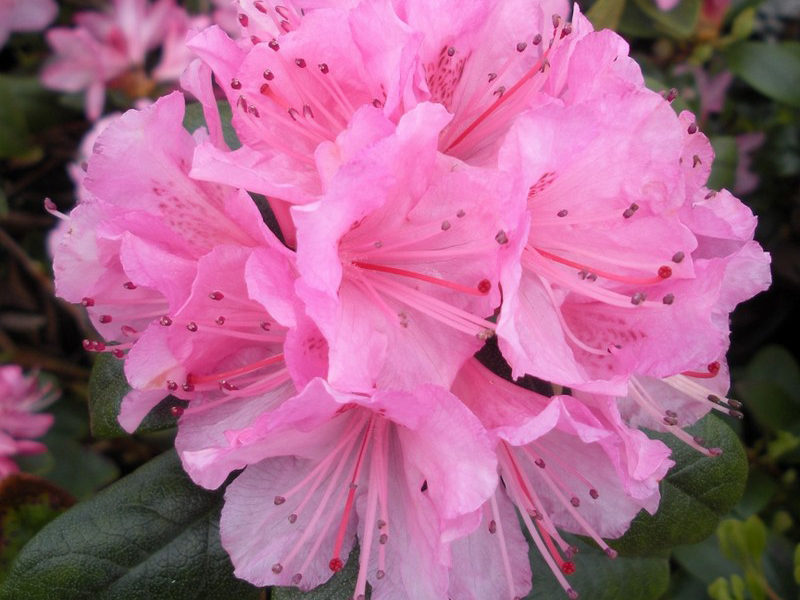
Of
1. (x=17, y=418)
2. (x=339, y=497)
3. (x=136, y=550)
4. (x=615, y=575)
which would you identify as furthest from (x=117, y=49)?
(x=615, y=575)

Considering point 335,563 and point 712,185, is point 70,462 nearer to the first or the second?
point 335,563

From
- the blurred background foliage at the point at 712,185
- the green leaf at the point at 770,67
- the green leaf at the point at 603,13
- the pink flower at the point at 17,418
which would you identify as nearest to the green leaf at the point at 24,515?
the blurred background foliage at the point at 712,185

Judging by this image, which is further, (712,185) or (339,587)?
(712,185)

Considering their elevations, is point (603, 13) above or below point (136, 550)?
above

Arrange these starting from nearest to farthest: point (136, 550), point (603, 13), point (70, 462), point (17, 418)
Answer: point (136, 550) → point (603, 13) → point (17, 418) → point (70, 462)

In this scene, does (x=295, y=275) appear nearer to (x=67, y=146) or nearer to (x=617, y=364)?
(x=617, y=364)

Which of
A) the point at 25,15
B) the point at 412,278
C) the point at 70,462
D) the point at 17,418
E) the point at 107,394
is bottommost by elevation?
the point at 70,462

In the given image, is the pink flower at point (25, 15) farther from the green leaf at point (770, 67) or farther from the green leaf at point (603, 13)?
the green leaf at point (770, 67)
